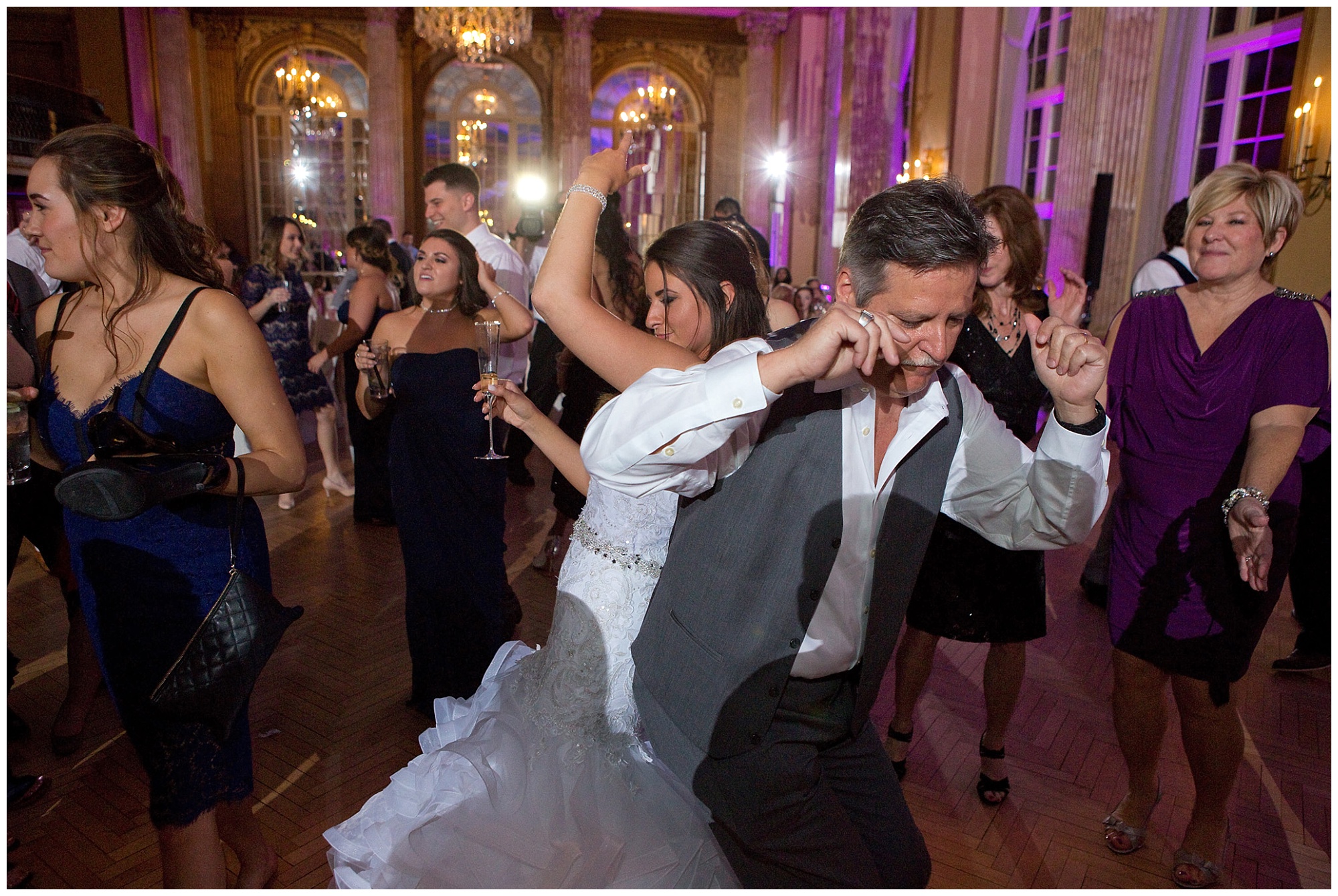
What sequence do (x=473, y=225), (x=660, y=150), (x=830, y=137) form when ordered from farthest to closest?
(x=660, y=150), (x=830, y=137), (x=473, y=225)

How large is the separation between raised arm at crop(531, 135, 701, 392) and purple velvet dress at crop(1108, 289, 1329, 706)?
1.43 m

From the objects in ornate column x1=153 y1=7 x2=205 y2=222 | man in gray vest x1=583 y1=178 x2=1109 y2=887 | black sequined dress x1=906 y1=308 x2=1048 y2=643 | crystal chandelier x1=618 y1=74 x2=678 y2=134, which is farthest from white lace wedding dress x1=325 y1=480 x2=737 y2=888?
ornate column x1=153 y1=7 x2=205 y2=222

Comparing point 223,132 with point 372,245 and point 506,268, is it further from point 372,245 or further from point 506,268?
point 506,268

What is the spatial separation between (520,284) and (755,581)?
126 inches

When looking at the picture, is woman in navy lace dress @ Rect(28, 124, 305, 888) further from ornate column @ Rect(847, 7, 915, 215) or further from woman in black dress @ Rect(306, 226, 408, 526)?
ornate column @ Rect(847, 7, 915, 215)

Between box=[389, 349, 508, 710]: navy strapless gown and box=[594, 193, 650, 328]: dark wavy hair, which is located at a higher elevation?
box=[594, 193, 650, 328]: dark wavy hair

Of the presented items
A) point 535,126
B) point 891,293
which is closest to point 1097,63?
point 891,293

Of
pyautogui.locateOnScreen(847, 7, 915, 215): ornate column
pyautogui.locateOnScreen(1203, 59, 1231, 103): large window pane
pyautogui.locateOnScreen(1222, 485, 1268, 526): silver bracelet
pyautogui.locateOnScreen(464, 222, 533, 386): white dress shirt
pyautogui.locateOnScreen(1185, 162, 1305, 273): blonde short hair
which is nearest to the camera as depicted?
pyautogui.locateOnScreen(1222, 485, 1268, 526): silver bracelet

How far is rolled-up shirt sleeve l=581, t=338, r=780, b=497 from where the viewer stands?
1.05 m

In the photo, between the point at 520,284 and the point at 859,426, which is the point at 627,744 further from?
the point at 520,284

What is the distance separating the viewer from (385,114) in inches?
520

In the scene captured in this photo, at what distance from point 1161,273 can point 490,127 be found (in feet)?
43.1

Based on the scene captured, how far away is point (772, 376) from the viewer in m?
1.04

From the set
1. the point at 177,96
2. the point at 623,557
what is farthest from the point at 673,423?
the point at 177,96
